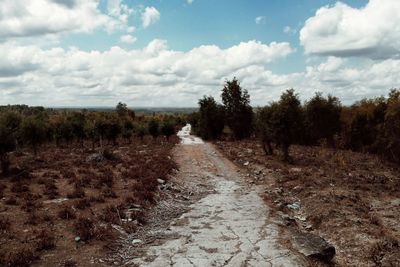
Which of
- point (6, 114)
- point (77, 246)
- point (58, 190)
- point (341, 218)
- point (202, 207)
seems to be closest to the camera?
point (77, 246)

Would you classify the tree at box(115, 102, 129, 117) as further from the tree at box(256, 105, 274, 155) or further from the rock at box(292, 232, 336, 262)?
the rock at box(292, 232, 336, 262)

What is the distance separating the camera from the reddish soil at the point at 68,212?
11.2m

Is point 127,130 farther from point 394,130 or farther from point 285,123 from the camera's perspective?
point 394,130

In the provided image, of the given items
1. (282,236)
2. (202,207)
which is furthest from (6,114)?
(282,236)

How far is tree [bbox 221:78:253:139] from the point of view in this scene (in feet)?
199

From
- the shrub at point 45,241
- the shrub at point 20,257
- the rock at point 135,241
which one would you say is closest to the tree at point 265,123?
the rock at point 135,241

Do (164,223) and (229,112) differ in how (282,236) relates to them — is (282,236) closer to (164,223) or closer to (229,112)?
(164,223)

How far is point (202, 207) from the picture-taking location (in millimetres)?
17891

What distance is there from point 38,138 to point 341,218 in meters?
35.3

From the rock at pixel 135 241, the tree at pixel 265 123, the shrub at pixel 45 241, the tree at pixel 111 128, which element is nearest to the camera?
the shrub at pixel 45 241

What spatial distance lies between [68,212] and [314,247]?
32.2 ft

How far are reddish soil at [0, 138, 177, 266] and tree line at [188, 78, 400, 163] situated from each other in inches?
418

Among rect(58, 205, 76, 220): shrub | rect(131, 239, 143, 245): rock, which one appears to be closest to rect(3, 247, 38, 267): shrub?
rect(131, 239, 143, 245): rock

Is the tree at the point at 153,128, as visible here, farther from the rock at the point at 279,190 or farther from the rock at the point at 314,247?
the rock at the point at 314,247
